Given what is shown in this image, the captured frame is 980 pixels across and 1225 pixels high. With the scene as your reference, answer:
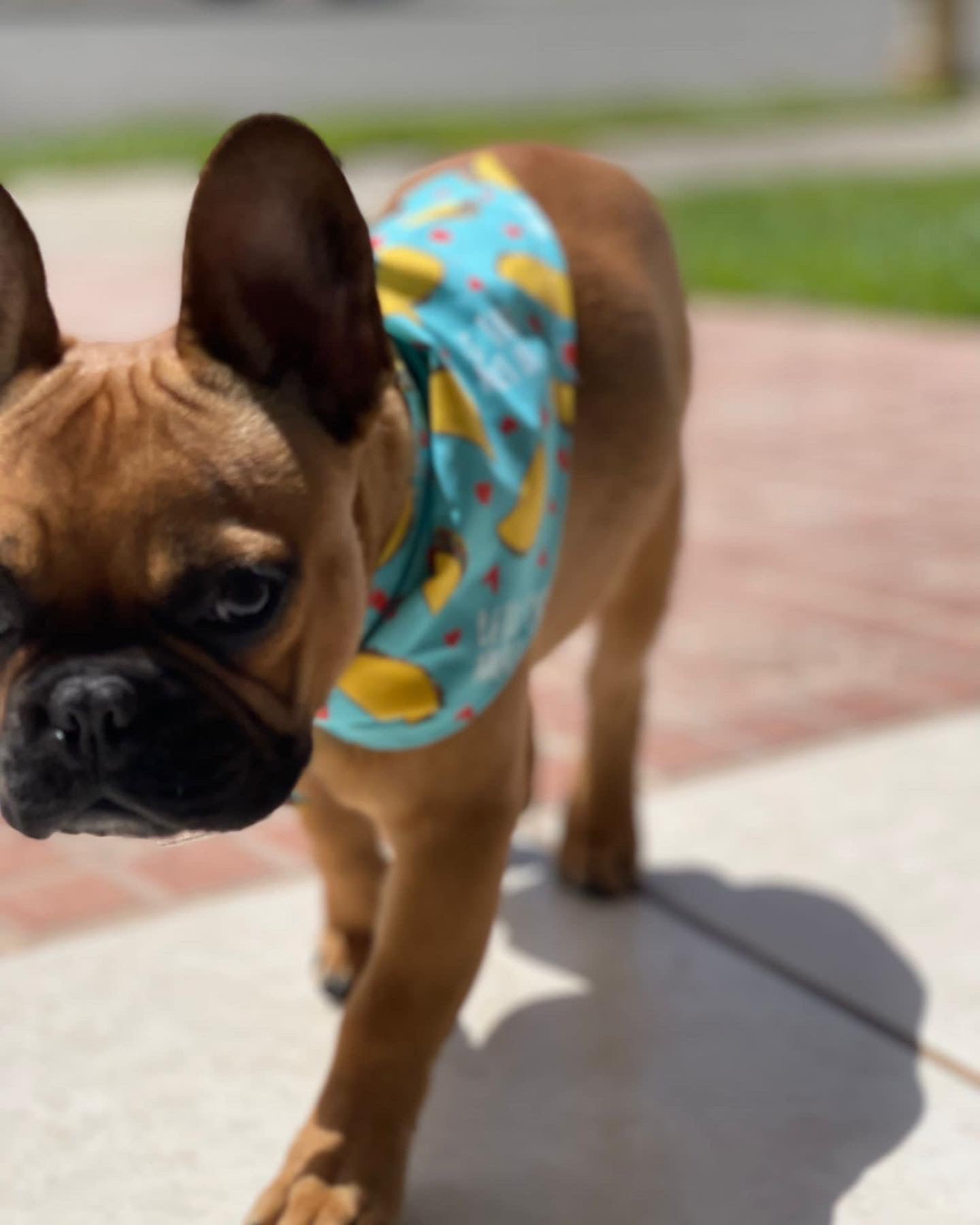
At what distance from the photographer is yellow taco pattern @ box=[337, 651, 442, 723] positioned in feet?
8.22

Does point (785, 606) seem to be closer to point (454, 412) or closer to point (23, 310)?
point (454, 412)

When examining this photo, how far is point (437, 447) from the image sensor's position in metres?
2.65

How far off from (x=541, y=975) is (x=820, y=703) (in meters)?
1.50

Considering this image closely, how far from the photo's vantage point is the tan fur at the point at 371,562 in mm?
2115

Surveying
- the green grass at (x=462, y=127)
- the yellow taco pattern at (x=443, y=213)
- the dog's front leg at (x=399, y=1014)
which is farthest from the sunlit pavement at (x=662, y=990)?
the green grass at (x=462, y=127)

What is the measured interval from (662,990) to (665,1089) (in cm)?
32

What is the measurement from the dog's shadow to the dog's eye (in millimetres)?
962

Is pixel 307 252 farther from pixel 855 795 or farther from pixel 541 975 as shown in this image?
pixel 855 795

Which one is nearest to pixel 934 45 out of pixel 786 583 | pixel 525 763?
pixel 786 583

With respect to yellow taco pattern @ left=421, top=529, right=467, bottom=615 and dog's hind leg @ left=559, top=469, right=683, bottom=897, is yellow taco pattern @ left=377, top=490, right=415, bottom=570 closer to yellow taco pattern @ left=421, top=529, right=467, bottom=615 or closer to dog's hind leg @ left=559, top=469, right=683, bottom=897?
yellow taco pattern @ left=421, top=529, right=467, bottom=615

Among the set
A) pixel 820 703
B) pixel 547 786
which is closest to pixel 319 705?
pixel 547 786

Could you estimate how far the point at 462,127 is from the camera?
19344 millimetres

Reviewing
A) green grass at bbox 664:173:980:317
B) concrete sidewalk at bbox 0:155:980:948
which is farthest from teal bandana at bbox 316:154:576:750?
green grass at bbox 664:173:980:317

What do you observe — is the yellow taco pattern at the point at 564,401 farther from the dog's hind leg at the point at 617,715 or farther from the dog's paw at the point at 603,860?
the dog's paw at the point at 603,860
